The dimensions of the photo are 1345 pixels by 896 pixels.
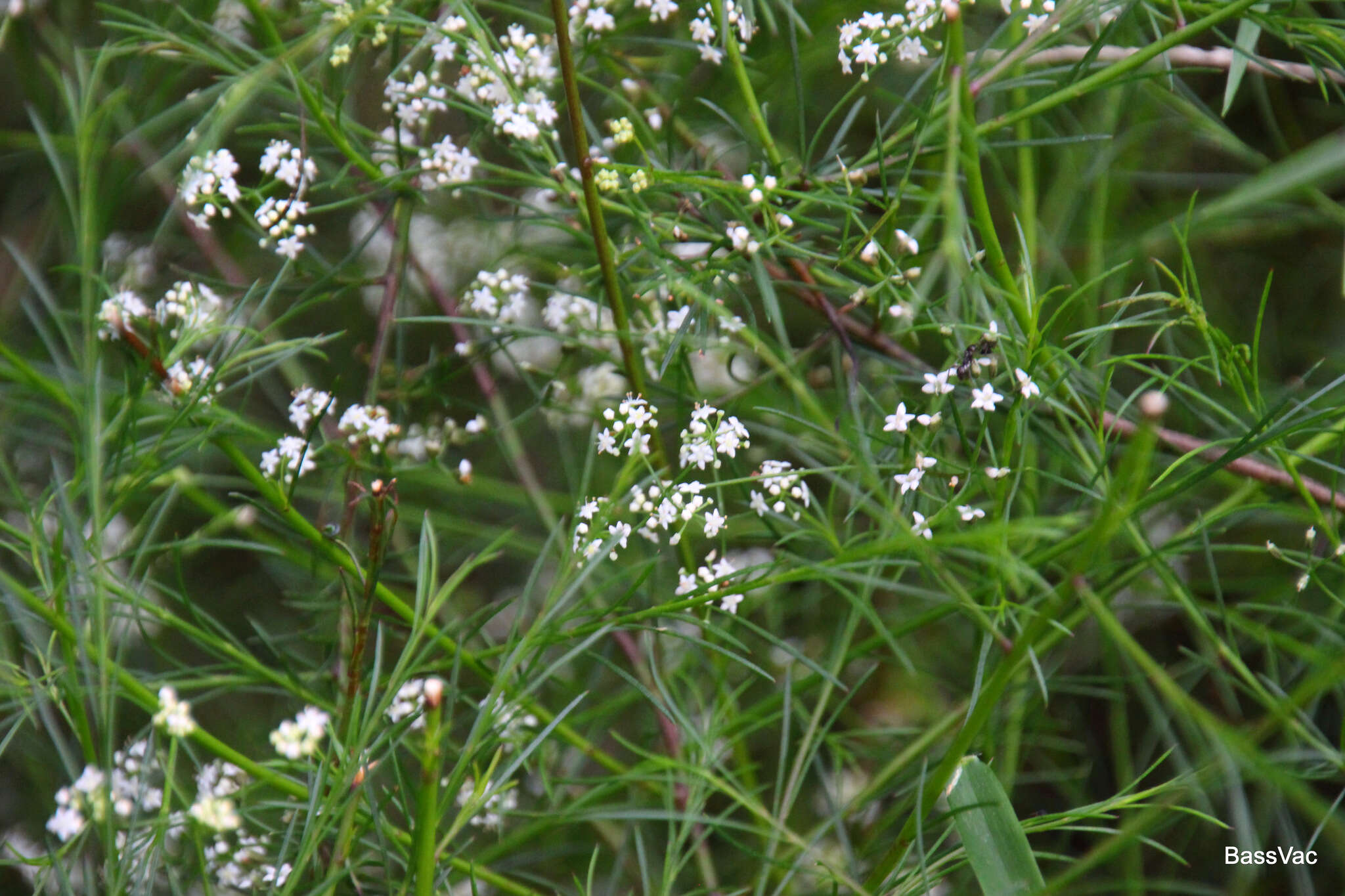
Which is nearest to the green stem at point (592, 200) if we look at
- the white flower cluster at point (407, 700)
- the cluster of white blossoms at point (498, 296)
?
the cluster of white blossoms at point (498, 296)

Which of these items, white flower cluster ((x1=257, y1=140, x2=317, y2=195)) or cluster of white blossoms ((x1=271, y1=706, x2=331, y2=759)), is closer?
cluster of white blossoms ((x1=271, y1=706, x2=331, y2=759))

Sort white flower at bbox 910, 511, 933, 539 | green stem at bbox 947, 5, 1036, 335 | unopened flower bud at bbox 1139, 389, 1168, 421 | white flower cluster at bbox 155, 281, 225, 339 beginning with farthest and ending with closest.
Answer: white flower cluster at bbox 155, 281, 225, 339, white flower at bbox 910, 511, 933, 539, green stem at bbox 947, 5, 1036, 335, unopened flower bud at bbox 1139, 389, 1168, 421

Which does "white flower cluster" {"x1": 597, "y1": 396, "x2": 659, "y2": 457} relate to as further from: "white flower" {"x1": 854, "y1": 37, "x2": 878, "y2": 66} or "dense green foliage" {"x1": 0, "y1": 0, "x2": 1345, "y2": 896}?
"white flower" {"x1": 854, "y1": 37, "x2": 878, "y2": 66}

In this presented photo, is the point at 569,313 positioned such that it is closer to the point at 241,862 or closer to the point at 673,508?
the point at 673,508

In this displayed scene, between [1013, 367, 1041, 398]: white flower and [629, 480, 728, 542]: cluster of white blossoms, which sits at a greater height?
[1013, 367, 1041, 398]: white flower

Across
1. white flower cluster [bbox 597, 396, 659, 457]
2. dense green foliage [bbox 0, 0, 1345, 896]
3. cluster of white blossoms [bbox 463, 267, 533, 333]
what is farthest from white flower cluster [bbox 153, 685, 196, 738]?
cluster of white blossoms [bbox 463, 267, 533, 333]

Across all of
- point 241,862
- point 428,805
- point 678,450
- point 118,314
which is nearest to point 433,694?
point 428,805
